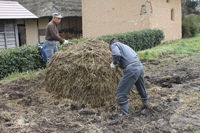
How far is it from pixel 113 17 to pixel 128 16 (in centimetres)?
122

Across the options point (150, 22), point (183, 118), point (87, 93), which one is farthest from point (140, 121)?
point (150, 22)

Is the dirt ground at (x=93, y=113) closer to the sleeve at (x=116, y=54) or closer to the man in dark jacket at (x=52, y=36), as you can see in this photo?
the sleeve at (x=116, y=54)

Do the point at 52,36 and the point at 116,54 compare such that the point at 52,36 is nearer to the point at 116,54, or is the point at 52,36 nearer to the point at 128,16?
the point at 116,54

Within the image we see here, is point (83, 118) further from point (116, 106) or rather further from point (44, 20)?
point (44, 20)

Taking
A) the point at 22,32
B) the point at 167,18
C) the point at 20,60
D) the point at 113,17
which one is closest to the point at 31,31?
the point at 22,32

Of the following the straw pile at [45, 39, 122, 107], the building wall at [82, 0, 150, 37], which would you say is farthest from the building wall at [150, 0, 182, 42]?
the straw pile at [45, 39, 122, 107]

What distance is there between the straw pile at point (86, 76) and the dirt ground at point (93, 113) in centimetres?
24

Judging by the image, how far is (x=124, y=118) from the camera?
405 centimetres

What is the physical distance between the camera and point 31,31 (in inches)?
648

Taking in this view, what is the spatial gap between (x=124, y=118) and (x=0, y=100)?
9.42 ft

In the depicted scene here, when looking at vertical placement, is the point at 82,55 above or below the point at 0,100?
above

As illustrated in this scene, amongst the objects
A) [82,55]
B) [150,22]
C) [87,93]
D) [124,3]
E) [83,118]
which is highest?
[124,3]

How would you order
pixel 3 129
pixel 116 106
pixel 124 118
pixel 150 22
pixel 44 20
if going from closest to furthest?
pixel 3 129
pixel 124 118
pixel 116 106
pixel 150 22
pixel 44 20

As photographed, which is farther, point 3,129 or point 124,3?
point 124,3
